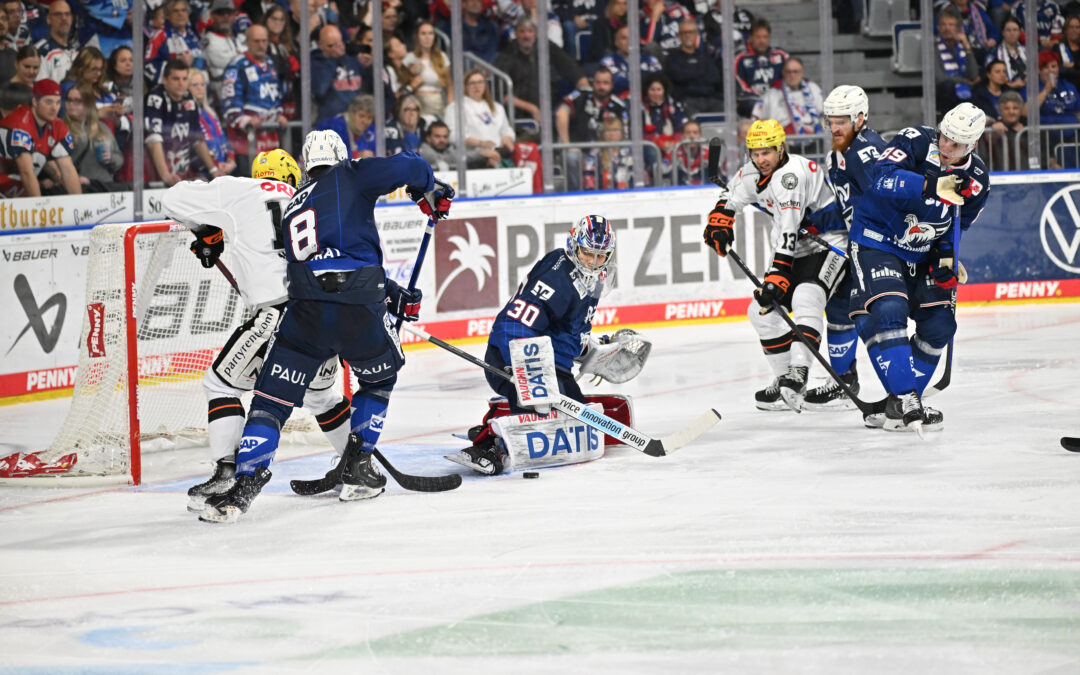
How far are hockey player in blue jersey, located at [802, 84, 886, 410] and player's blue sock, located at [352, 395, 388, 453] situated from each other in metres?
2.33

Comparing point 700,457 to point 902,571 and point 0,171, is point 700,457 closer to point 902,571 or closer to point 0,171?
point 902,571

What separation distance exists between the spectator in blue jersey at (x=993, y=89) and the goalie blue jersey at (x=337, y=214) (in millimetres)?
7182

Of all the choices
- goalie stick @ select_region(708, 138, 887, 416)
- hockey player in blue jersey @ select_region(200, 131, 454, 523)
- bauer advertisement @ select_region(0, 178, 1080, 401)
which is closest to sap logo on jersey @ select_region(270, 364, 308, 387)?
hockey player in blue jersey @ select_region(200, 131, 454, 523)

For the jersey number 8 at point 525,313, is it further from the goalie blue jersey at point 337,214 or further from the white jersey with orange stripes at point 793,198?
the white jersey with orange stripes at point 793,198

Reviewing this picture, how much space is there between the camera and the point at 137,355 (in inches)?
202

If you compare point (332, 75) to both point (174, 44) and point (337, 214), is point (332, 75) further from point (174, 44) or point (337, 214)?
point (337, 214)

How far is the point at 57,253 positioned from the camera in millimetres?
7250

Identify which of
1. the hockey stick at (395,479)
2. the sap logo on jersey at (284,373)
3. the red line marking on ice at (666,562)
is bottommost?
the red line marking on ice at (666,562)

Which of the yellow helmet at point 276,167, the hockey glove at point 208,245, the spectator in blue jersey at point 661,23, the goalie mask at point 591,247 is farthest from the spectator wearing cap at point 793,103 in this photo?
the hockey glove at point 208,245

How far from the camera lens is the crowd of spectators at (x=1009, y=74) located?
10.4m

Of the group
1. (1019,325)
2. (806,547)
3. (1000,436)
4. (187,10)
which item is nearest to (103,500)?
(806,547)

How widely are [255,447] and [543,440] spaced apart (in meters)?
1.16

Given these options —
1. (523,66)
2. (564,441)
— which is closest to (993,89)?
(523,66)

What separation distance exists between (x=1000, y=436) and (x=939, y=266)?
73 centimetres
